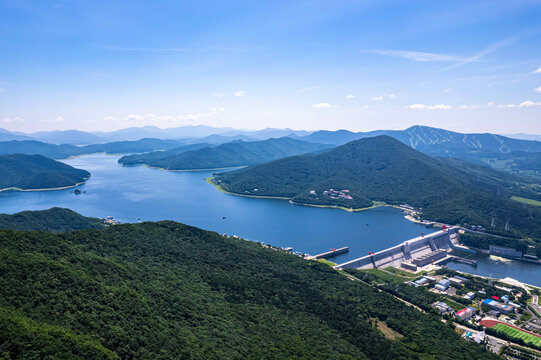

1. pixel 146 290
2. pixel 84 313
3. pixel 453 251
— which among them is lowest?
pixel 453 251

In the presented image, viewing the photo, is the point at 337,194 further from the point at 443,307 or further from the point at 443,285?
the point at 443,307

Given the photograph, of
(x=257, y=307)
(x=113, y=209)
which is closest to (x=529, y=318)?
(x=257, y=307)

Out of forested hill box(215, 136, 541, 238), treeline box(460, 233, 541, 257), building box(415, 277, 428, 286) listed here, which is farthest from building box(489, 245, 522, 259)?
building box(415, 277, 428, 286)

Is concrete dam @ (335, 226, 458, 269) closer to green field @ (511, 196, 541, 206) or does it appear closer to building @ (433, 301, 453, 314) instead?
building @ (433, 301, 453, 314)

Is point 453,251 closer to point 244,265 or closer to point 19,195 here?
point 244,265

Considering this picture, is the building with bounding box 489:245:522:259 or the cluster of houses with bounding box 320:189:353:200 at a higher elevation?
the cluster of houses with bounding box 320:189:353:200

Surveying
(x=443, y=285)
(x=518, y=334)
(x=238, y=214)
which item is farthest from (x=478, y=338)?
(x=238, y=214)
